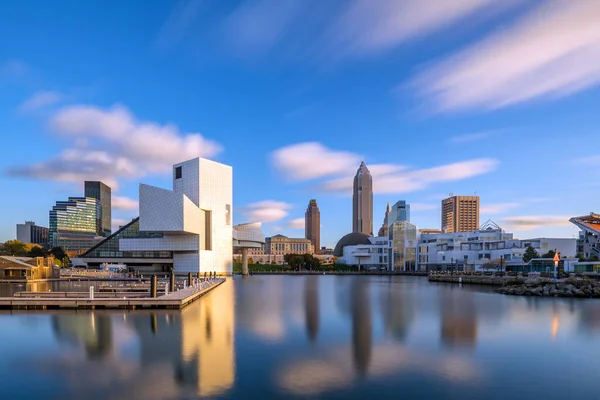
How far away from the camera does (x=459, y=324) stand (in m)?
20.8

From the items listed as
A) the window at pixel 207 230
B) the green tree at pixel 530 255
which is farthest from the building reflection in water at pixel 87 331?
the green tree at pixel 530 255

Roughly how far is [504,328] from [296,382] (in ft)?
43.1

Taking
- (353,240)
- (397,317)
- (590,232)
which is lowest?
(353,240)

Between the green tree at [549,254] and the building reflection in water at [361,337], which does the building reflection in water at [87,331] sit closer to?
the building reflection in water at [361,337]

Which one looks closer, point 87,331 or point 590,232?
point 87,331

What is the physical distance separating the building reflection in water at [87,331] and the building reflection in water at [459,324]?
12.5 metres

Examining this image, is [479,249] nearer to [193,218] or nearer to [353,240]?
[193,218]

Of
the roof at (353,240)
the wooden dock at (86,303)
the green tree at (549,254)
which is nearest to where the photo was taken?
the wooden dock at (86,303)

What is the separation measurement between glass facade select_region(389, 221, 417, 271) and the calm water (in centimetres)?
9111

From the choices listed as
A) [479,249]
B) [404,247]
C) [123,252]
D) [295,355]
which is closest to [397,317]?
[295,355]

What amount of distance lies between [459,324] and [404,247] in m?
96.1

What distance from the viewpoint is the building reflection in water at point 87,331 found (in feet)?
48.4

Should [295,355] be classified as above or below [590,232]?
below

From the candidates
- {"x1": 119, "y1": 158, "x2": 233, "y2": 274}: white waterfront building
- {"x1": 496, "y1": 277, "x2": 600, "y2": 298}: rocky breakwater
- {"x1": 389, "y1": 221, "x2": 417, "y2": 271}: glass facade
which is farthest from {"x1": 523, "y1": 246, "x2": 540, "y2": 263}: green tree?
{"x1": 119, "y1": 158, "x2": 233, "y2": 274}: white waterfront building
